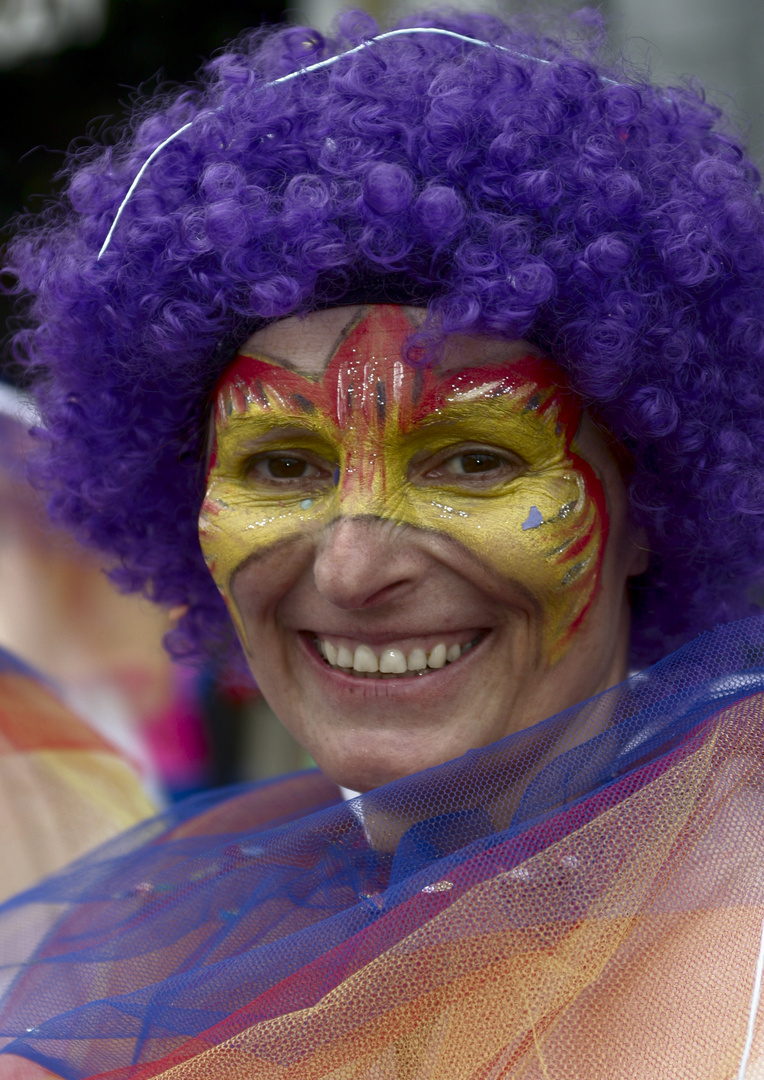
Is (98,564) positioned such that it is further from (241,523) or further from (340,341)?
(340,341)

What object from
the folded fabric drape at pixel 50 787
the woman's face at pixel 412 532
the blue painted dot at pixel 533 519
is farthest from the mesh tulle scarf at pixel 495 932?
the folded fabric drape at pixel 50 787

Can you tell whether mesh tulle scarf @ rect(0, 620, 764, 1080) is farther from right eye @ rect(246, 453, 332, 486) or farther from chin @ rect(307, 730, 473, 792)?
right eye @ rect(246, 453, 332, 486)

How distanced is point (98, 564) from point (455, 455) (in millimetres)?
1727

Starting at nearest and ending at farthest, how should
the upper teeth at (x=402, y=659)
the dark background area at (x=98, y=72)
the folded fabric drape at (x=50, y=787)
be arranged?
the upper teeth at (x=402, y=659), the folded fabric drape at (x=50, y=787), the dark background area at (x=98, y=72)

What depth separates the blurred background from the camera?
11.7 feet

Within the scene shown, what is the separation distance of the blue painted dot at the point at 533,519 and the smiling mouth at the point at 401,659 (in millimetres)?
187

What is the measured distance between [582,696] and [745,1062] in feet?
1.96

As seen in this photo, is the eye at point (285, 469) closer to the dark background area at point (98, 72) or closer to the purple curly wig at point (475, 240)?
the purple curly wig at point (475, 240)

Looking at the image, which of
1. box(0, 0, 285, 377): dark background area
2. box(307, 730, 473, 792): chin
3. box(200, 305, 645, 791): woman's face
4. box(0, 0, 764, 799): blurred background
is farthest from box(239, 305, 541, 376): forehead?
box(0, 0, 285, 377): dark background area

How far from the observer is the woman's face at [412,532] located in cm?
149

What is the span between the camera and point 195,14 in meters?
4.45

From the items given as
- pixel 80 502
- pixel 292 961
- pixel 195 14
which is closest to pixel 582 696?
pixel 292 961

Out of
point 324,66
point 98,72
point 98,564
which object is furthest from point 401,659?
point 98,72

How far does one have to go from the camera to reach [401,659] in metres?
1.57
